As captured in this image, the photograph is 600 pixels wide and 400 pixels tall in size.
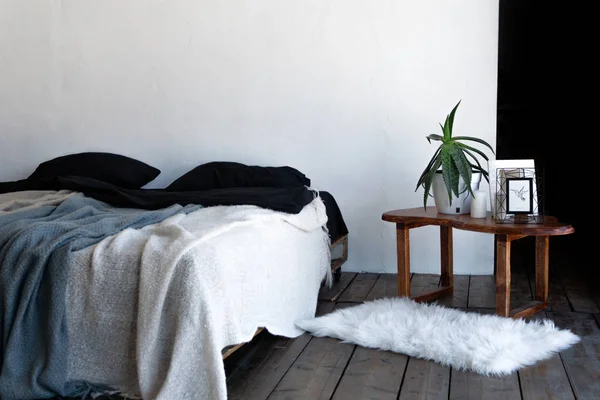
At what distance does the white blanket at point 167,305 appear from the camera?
1.76 metres

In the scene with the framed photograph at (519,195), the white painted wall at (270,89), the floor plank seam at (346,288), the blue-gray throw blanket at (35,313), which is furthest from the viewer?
the white painted wall at (270,89)

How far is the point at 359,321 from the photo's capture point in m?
2.51

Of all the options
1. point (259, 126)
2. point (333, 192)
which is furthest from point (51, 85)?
point (333, 192)

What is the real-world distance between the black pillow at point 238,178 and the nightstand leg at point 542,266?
44.6 inches

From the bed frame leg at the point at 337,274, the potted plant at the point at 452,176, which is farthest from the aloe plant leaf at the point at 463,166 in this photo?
the bed frame leg at the point at 337,274

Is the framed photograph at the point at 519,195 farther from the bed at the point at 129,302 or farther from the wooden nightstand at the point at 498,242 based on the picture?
the bed at the point at 129,302

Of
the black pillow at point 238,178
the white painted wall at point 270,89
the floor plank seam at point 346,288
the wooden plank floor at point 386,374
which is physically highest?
the white painted wall at point 270,89

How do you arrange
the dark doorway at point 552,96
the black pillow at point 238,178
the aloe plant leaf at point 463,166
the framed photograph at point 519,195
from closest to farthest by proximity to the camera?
the framed photograph at point 519,195, the aloe plant leaf at point 463,166, the black pillow at point 238,178, the dark doorway at point 552,96

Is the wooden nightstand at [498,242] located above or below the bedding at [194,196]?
below

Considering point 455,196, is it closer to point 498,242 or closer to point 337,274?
point 498,242

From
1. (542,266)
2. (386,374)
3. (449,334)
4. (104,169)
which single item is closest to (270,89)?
(104,169)

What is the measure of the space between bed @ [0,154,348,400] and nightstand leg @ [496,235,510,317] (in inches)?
33.5

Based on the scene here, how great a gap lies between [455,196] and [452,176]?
96 mm

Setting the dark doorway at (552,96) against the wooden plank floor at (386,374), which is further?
the dark doorway at (552,96)
